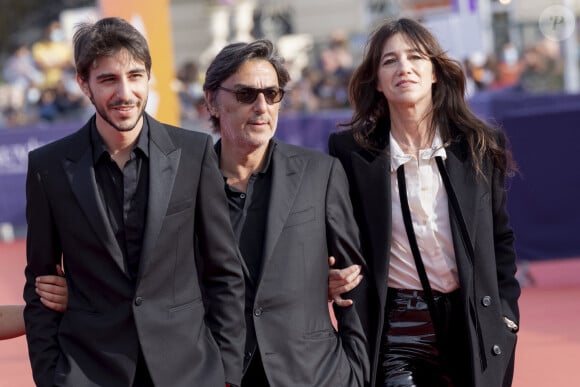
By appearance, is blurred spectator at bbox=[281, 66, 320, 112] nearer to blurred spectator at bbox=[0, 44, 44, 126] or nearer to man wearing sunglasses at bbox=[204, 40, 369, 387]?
blurred spectator at bbox=[0, 44, 44, 126]

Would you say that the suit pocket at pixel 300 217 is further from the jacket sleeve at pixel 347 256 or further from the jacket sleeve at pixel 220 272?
the jacket sleeve at pixel 220 272

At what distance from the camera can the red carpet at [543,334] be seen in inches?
317

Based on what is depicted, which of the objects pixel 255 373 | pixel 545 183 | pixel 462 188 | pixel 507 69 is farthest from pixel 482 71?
pixel 255 373

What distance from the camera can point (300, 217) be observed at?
14.6 ft

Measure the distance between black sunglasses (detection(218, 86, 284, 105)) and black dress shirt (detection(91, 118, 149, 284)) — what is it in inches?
21.8

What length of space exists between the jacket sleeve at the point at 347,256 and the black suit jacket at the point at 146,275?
522 mm

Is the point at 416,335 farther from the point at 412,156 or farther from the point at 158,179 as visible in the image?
the point at 158,179

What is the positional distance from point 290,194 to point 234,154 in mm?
296

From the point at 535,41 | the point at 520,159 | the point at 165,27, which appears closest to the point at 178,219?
the point at 520,159

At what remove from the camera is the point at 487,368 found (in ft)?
15.9

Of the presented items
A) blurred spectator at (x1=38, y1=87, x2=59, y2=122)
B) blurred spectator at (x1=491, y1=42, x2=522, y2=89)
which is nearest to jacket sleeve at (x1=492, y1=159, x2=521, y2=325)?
blurred spectator at (x1=491, y1=42, x2=522, y2=89)

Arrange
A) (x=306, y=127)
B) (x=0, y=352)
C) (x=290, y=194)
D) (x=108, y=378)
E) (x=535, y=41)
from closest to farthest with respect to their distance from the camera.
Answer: (x=108, y=378) < (x=290, y=194) < (x=0, y=352) < (x=306, y=127) < (x=535, y=41)

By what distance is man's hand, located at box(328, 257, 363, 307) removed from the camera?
4505 millimetres

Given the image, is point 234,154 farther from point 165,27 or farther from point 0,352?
point 165,27
